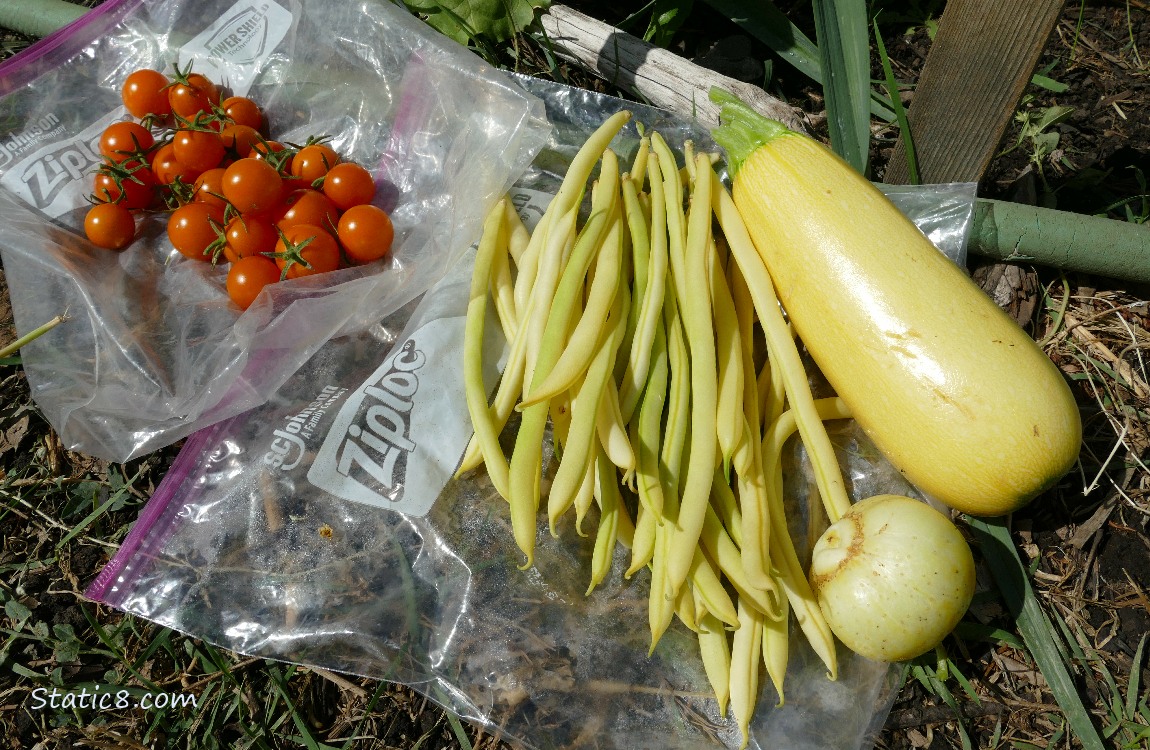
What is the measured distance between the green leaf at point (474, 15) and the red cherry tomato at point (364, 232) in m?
0.98

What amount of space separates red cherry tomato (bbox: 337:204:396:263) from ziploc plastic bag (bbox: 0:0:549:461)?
0.20ft

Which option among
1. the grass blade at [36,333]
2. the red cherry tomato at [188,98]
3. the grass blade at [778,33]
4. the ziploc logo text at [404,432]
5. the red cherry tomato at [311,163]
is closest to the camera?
the ziploc logo text at [404,432]

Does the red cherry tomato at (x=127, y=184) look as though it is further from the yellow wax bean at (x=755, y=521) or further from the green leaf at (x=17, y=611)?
the yellow wax bean at (x=755, y=521)

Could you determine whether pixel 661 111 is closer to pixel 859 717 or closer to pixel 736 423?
pixel 736 423

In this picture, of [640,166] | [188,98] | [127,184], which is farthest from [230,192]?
[640,166]

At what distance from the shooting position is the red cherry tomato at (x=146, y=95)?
2.69 meters

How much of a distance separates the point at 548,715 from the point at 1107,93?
2888 millimetres

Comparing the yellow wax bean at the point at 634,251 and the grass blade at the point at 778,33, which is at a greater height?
the grass blade at the point at 778,33

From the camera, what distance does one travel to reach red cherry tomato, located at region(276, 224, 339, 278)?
2.29 meters

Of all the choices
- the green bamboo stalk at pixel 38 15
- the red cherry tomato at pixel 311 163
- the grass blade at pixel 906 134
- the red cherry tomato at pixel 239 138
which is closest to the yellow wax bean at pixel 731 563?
the grass blade at pixel 906 134

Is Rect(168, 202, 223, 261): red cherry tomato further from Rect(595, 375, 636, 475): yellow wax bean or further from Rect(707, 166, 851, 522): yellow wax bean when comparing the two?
Rect(707, 166, 851, 522): yellow wax bean

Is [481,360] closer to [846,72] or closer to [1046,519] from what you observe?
[846,72]

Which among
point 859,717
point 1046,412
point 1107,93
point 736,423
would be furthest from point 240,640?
point 1107,93

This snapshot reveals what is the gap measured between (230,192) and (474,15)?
1.19 meters
